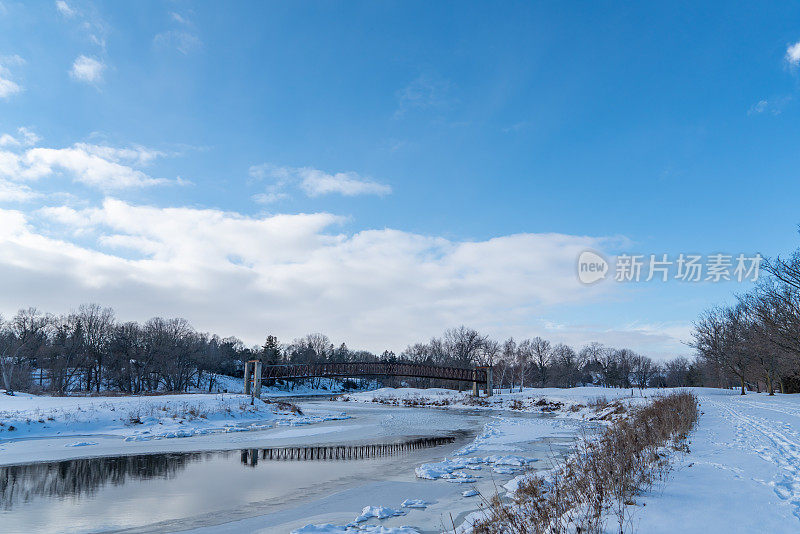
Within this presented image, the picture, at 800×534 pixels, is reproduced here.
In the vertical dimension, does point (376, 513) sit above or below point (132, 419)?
above

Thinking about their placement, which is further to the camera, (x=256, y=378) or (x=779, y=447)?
(x=256, y=378)

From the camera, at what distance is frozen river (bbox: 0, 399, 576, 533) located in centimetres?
872

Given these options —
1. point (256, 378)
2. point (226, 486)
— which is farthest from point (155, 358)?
point (226, 486)

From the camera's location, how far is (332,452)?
1809cm

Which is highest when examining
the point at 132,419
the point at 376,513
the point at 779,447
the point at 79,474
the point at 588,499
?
the point at 588,499

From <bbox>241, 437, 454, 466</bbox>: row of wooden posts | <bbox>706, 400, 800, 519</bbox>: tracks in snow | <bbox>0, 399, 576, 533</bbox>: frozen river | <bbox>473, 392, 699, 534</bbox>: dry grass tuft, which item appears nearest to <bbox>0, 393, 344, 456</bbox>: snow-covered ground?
<bbox>0, 399, 576, 533</bbox>: frozen river

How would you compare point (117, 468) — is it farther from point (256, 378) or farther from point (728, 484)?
point (256, 378)

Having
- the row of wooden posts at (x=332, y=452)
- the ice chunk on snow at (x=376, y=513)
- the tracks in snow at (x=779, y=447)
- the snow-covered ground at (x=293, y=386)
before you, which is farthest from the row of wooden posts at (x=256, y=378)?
the tracks in snow at (x=779, y=447)

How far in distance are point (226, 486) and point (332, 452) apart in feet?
22.4

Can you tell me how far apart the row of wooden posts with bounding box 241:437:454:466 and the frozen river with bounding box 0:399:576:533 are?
0.09 meters

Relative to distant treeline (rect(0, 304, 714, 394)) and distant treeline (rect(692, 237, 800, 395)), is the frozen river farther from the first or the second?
distant treeline (rect(0, 304, 714, 394))

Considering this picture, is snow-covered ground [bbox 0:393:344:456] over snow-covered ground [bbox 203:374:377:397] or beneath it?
over

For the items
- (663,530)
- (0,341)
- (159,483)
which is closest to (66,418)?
(159,483)

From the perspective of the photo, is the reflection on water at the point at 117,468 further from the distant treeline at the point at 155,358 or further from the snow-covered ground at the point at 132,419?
the distant treeline at the point at 155,358
